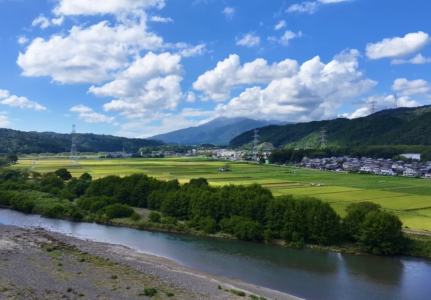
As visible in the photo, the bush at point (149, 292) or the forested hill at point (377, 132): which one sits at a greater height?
the forested hill at point (377, 132)

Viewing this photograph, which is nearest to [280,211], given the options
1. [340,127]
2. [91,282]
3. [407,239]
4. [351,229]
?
[351,229]

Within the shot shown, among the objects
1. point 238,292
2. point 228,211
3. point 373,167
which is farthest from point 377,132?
point 238,292

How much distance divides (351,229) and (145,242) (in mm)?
17704

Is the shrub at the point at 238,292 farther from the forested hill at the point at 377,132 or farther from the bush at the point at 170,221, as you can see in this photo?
the forested hill at the point at 377,132

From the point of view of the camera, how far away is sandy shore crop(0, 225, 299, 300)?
18703mm

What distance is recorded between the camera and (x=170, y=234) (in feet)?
112

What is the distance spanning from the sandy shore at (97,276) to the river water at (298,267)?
173 cm

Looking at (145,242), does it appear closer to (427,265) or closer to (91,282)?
(91,282)

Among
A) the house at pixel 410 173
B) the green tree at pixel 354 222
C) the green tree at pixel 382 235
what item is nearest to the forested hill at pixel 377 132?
the house at pixel 410 173

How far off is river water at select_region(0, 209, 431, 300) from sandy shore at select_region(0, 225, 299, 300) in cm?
173

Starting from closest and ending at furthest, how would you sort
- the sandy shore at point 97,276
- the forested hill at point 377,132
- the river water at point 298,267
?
the sandy shore at point 97,276 < the river water at point 298,267 < the forested hill at point 377,132

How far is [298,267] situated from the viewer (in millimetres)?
24828

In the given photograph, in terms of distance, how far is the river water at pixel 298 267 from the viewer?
20828 mm

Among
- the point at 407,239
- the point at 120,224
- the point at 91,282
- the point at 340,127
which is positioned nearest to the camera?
the point at 91,282
